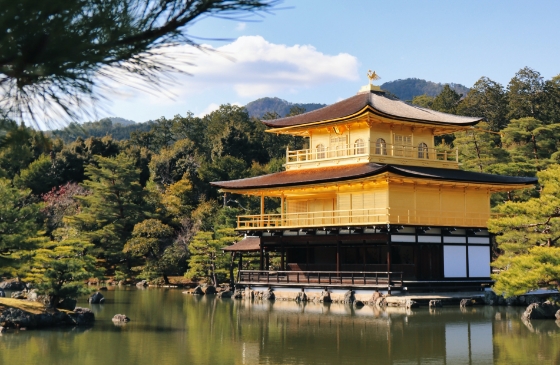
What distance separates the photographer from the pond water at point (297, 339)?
12992 millimetres

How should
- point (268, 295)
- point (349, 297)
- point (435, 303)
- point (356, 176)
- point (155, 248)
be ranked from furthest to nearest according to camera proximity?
point (155, 248) → point (268, 295) → point (356, 176) → point (349, 297) → point (435, 303)

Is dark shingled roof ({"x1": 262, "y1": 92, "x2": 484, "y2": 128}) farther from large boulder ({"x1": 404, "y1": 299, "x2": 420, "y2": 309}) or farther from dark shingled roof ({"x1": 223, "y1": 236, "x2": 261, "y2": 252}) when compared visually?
large boulder ({"x1": 404, "y1": 299, "x2": 420, "y2": 309})

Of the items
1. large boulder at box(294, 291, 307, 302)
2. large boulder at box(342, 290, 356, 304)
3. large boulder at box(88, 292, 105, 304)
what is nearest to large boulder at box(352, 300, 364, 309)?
large boulder at box(342, 290, 356, 304)

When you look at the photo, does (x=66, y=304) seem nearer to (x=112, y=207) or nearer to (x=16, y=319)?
(x=16, y=319)

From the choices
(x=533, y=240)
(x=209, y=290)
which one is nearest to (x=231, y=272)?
(x=209, y=290)

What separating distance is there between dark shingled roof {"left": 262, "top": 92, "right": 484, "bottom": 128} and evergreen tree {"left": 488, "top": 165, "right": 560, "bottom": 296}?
31.4 ft

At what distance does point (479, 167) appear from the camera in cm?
3403

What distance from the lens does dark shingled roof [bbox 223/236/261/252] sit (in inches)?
1146

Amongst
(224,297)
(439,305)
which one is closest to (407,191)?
(439,305)

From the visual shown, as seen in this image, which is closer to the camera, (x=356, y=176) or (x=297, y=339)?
(x=297, y=339)

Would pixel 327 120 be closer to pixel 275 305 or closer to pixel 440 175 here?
pixel 440 175

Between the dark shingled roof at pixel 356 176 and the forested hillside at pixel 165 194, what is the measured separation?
136cm

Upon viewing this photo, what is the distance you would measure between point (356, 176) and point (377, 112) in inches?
110

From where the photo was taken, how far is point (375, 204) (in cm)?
2620
